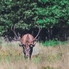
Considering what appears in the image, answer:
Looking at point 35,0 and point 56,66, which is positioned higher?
point 56,66

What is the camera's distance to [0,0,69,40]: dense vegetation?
2523cm

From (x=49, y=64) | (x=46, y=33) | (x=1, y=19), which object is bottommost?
(x=46, y=33)

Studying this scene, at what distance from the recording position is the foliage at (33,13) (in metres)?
25.2

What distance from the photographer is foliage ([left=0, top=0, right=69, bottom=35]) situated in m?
25.2

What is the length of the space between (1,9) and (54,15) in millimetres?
3665

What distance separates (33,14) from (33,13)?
0.23m

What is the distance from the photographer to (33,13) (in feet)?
84.0

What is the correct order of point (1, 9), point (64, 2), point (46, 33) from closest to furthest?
1. point (64, 2)
2. point (1, 9)
3. point (46, 33)

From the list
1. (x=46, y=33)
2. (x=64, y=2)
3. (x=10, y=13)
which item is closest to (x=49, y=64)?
(x=64, y=2)

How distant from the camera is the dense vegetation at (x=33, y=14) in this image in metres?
25.2

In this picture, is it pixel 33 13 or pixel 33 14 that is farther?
pixel 33 14

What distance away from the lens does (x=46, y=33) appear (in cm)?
2894

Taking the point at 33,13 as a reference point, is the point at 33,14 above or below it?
below

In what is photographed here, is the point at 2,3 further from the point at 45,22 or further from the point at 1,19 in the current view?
the point at 45,22
